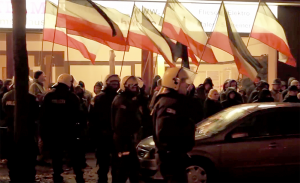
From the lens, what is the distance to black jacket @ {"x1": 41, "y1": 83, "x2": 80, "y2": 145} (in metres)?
8.17

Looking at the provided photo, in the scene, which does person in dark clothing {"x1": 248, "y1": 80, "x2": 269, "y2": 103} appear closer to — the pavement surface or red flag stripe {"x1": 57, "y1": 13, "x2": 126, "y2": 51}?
red flag stripe {"x1": 57, "y1": 13, "x2": 126, "y2": 51}

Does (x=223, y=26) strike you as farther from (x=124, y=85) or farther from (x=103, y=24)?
(x=124, y=85)

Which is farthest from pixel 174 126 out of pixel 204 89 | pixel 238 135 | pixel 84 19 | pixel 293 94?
pixel 204 89

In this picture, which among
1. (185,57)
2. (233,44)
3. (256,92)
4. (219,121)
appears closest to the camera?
(219,121)

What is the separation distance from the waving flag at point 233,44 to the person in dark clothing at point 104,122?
3.53 metres

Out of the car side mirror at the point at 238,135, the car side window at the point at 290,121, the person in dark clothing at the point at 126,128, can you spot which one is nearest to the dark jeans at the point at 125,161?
the person in dark clothing at the point at 126,128

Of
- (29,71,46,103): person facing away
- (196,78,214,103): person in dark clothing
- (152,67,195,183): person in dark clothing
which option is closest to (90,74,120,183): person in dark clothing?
(29,71,46,103): person facing away

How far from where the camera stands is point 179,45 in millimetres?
12070

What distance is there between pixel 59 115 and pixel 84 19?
123 inches

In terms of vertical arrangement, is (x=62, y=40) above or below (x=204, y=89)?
above

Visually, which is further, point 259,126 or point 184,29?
point 184,29

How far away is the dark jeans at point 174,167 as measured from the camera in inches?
240

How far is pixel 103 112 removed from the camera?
8.55 meters

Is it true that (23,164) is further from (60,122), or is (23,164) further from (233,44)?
(233,44)
